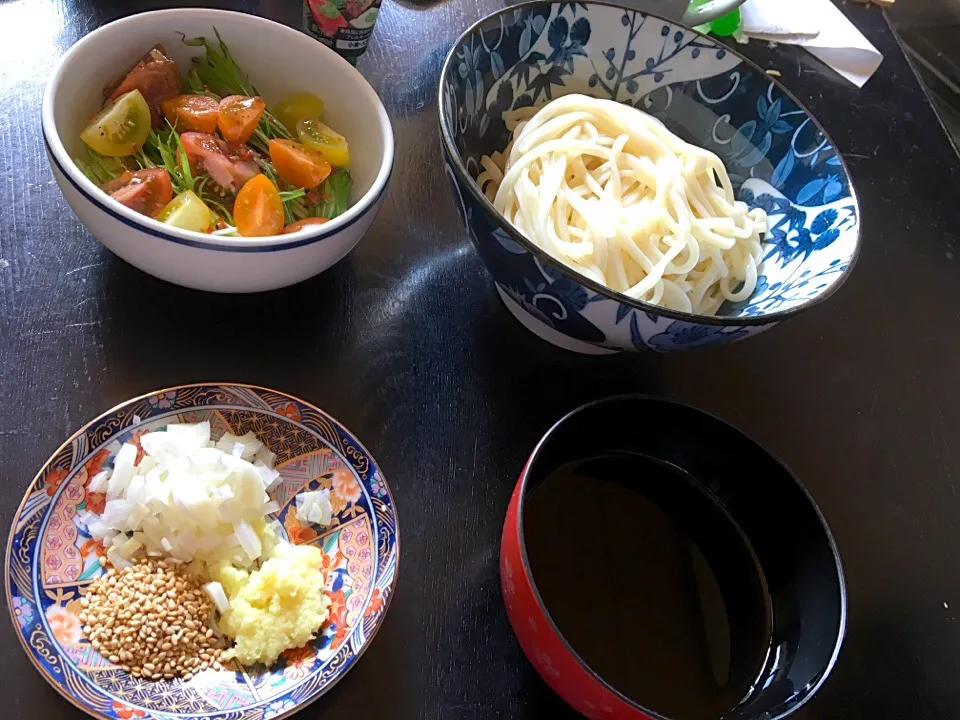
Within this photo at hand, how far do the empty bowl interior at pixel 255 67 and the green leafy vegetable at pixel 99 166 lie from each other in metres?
0.01

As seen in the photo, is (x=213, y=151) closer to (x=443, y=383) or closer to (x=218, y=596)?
(x=443, y=383)

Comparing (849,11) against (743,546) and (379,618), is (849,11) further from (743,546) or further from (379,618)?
(379,618)

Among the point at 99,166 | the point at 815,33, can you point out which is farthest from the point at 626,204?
the point at 815,33

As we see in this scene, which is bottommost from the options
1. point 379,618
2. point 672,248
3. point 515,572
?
point 379,618

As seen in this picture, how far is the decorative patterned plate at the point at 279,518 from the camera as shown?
69 cm

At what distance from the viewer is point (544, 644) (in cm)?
69

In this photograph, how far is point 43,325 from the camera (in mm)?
894

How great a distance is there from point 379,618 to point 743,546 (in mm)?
401

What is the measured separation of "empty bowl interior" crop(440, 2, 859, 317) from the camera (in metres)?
0.97

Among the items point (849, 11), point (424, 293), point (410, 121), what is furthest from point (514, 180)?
point (849, 11)

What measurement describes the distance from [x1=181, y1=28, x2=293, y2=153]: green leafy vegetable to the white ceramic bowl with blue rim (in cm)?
1

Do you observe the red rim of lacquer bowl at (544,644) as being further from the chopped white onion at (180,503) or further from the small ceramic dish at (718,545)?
the chopped white onion at (180,503)

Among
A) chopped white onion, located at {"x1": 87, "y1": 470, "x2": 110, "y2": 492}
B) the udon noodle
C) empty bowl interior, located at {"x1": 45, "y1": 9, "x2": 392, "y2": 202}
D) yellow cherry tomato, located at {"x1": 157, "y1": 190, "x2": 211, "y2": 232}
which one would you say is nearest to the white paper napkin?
the udon noodle

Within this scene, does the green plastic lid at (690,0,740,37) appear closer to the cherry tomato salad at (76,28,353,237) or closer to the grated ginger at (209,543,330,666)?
the cherry tomato salad at (76,28,353,237)
